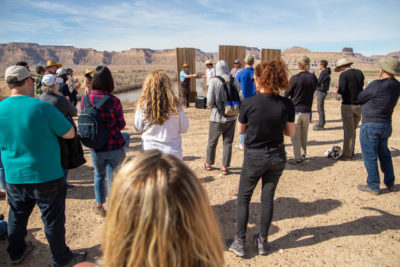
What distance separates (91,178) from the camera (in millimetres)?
4758

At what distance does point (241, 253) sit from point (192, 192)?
2.20 metres

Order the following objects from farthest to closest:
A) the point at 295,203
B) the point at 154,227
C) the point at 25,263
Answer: the point at 295,203, the point at 25,263, the point at 154,227

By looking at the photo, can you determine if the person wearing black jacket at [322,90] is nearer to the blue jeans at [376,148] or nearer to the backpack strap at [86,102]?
the blue jeans at [376,148]

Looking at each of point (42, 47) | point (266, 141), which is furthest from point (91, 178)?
point (42, 47)

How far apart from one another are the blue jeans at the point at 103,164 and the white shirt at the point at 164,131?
454mm

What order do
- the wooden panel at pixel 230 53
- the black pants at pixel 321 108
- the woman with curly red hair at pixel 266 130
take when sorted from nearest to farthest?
1. the woman with curly red hair at pixel 266 130
2. the black pants at pixel 321 108
3. the wooden panel at pixel 230 53

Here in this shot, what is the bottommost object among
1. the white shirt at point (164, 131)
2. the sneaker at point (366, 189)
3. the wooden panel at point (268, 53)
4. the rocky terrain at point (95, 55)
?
the sneaker at point (366, 189)

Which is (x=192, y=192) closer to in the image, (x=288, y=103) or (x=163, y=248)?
(x=163, y=248)

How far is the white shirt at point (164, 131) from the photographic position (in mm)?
2779

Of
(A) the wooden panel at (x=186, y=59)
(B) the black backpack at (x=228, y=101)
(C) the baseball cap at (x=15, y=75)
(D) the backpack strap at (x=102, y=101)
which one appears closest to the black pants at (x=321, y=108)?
(B) the black backpack at (x=228, y=101)

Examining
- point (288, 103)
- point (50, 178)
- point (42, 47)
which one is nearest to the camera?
point (50, 178)

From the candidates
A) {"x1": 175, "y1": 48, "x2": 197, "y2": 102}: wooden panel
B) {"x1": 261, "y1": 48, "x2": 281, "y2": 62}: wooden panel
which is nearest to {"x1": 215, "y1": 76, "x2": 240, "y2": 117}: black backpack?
{"x1": 175, "y1": 48, "x2": 197, "y2": 102}: wooden panel

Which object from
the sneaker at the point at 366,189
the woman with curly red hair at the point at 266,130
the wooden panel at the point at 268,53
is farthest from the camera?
the wooden panel at the point at 268,53

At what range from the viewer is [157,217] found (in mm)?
823
